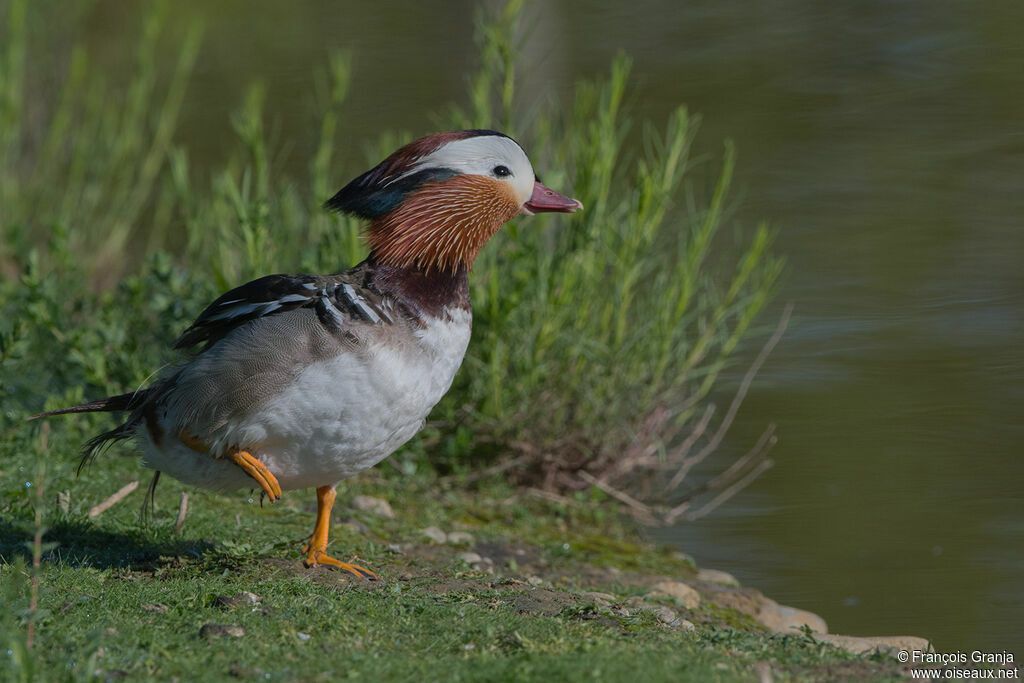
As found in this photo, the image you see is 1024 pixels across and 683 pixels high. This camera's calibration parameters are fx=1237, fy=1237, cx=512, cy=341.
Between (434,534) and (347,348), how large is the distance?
6.28 ft

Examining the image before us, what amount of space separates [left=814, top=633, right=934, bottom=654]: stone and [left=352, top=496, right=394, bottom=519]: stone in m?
2.39

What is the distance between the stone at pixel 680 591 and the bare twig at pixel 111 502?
237 cm

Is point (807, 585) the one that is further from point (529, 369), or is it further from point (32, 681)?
→ point (32, 681)

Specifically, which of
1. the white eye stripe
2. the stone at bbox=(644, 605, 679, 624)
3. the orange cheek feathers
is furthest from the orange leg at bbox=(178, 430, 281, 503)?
→ the stone at bbox=(644, 605, 679, 624)

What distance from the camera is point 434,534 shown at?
604 cm

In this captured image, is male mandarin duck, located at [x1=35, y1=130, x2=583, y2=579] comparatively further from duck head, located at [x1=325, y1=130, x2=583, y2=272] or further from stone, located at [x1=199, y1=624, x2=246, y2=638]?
stone, located at [x1=199, y1=624, x2=246, y2=638]

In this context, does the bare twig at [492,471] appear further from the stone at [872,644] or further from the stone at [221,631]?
the stone at [221,631]

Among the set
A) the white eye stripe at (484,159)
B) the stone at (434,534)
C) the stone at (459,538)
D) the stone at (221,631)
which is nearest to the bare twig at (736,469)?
the stone at (459,538)

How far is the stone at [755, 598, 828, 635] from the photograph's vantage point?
5.88 meters

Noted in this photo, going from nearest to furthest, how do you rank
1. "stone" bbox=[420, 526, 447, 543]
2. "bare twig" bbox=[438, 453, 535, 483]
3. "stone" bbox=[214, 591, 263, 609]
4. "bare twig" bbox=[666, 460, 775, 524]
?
"stone" bbox=[214, 591, 263, 609]
"stone" bbox=[420, 526, 447, 543]
"bare twig" bbox=[438, 453, 535, 483]
"bare twig" bbox=[666, 460, 775, 524]

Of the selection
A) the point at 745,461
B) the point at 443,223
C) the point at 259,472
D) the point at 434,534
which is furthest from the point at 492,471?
the point at 259,472

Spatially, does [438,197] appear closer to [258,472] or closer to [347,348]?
[347,348]

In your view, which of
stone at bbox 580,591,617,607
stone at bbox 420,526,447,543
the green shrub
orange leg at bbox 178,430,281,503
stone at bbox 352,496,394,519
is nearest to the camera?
orange leg at bbox 178,430,281,503

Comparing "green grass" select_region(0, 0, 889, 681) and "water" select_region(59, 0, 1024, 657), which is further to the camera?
"water" select_region(59, 0, 1024, 657)
